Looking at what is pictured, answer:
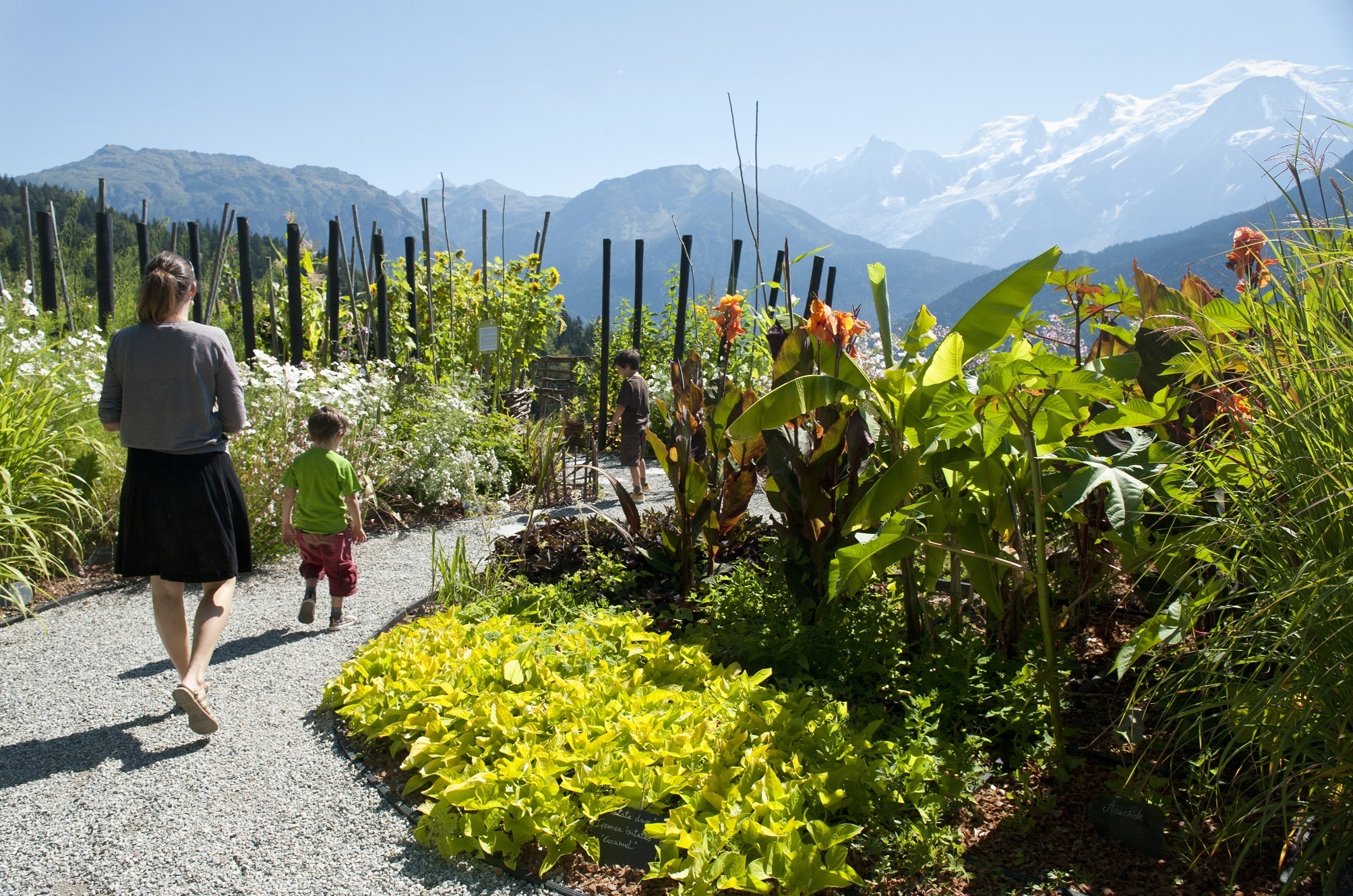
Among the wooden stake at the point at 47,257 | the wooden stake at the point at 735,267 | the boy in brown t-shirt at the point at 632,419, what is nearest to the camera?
the wooden stake at the point at 47,257

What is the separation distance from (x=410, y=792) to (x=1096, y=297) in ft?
11.5

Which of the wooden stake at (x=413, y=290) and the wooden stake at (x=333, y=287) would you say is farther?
the wooden stake at (x=413, y=290)

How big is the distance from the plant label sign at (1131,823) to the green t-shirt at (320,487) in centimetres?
372

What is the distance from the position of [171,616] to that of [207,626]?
137 mm

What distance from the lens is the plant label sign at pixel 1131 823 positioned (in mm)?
2111

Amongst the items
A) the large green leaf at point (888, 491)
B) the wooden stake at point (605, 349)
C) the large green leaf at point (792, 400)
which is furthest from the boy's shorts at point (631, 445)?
the large green leaf at point (888, 491)

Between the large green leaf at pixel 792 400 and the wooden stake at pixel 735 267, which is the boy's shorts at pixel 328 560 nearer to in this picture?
the large green leaf at pixel 792 400

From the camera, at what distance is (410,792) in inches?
107

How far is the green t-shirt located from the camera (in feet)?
14.3

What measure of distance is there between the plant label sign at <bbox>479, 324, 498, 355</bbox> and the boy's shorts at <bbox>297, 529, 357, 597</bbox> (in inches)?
180

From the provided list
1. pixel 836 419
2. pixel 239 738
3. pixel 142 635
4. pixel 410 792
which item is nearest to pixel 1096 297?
pixel 836 419

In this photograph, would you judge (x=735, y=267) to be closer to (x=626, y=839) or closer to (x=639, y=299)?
(x=639, y=299)

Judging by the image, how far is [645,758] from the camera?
240 centimetres

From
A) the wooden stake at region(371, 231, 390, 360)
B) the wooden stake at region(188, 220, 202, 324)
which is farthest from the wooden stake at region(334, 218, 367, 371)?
the wooden stake at region(188, 220, 202, 324)
